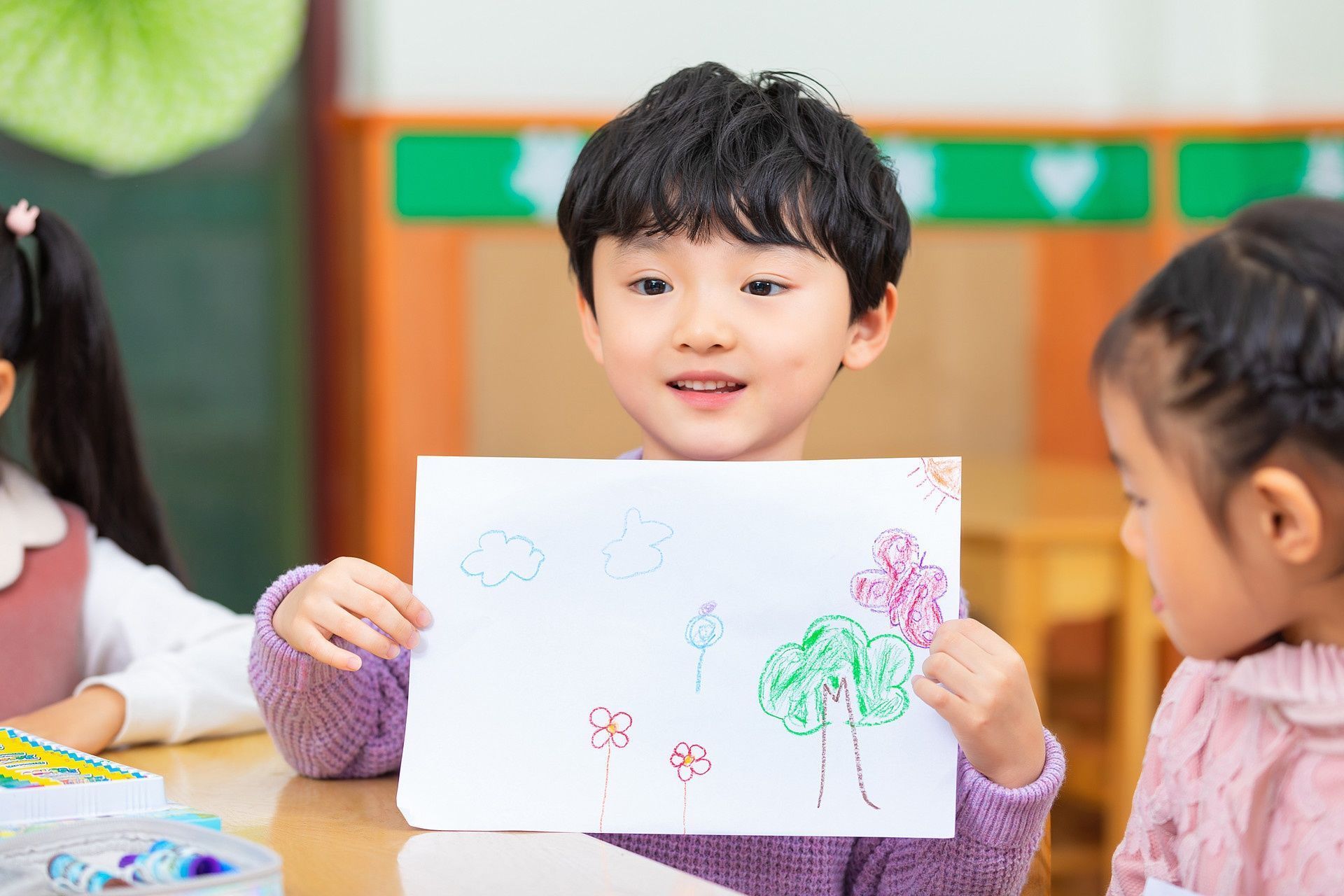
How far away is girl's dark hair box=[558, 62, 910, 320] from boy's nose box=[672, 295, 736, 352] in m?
0.05

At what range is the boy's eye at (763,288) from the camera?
0.98m

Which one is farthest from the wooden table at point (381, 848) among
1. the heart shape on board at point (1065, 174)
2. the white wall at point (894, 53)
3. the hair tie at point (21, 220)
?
the heart shape on board at point (1065, 174)

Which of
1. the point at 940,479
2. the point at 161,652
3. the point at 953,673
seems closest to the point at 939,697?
the point at 953,673

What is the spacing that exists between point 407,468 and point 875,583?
6.92 feet

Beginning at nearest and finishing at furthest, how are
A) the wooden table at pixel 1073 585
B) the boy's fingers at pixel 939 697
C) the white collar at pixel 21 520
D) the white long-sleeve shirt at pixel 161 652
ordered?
the boy's fingers at pixel 939 697
the white long-sleeve shirt at pixel 161 652
the white collar at pixel 21 520
the wooden table at pixel 1073 585

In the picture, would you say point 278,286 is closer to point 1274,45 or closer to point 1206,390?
point 1274,45

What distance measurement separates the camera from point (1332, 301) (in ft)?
2.05

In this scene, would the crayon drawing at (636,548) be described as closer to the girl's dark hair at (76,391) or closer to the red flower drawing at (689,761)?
Result: the red flower drawing at (689,761)

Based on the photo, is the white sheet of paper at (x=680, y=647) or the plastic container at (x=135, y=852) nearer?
the plastic container at (x=135, y=852)

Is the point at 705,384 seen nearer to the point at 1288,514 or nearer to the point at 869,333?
the point at 869,333

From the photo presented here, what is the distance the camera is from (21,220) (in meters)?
1.21

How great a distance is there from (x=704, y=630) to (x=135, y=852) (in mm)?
329

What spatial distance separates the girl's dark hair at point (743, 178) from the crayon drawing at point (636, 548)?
238 mm

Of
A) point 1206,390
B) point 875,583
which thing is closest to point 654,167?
point 875,583
